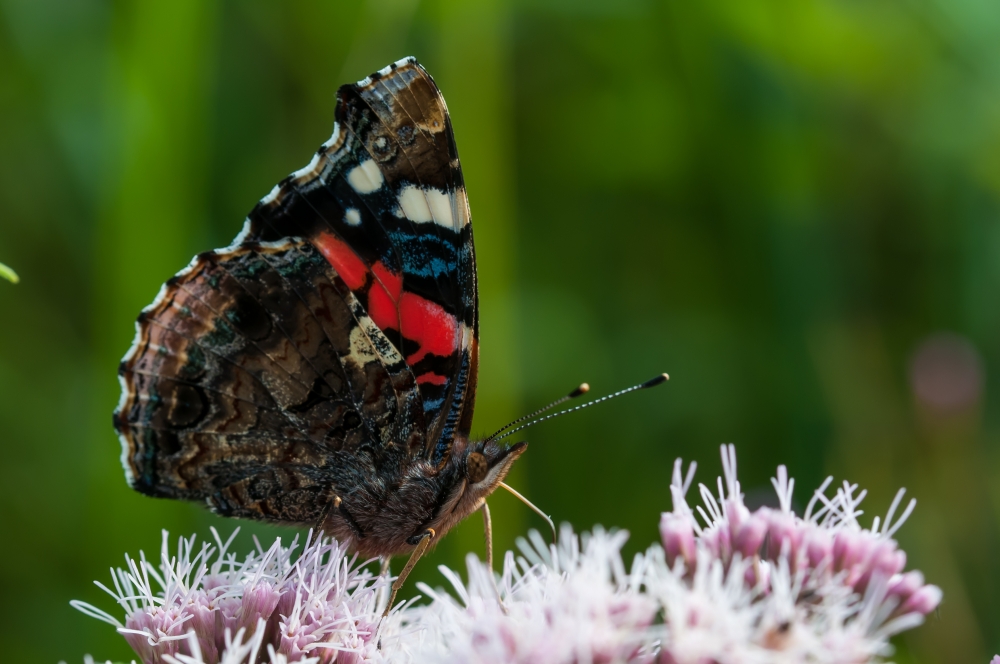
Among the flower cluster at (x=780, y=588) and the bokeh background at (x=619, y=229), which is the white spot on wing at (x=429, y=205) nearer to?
the flower cluster at (x=780, y=588)

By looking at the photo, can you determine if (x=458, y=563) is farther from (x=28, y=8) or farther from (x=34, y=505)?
(x=28, y=8)

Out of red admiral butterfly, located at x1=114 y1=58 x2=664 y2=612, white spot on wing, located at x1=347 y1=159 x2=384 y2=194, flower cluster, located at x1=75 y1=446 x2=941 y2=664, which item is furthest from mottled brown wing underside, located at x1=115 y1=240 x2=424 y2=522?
flower cluster, located at x1=75 y1=446 x2=941 y2=664

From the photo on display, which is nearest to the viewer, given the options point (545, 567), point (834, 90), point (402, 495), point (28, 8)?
point (545, 567)

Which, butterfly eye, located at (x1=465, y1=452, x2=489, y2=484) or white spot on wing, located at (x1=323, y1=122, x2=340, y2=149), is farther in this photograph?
white spot on wing, located at (x1=323, y1=122, x2=340, y2=149)

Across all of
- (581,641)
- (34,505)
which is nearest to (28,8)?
(34,505)

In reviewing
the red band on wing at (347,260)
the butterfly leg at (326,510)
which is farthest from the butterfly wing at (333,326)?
the butterfly leg at (326,510)

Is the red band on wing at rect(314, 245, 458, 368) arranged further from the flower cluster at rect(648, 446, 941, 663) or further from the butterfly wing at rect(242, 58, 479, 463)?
the flower cluster at rect(648, 446, 941, 663)

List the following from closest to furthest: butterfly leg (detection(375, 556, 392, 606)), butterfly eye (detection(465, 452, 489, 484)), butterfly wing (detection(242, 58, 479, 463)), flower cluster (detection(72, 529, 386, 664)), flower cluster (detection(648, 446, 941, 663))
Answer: flower cluster (detection(648, 446, 941, 663)), flower cluster (detection(72, 529, 386, 664)), butterfly leg (detection(375, 556, 392, 606)), butterfly eye (detection(465, 452, 489, 484)), butterfly wing (detection(242, 58, 479, 463))
